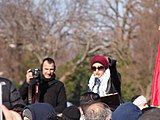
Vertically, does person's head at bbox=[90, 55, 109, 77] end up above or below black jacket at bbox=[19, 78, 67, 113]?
above

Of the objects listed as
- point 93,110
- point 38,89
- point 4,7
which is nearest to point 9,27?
point 4,7

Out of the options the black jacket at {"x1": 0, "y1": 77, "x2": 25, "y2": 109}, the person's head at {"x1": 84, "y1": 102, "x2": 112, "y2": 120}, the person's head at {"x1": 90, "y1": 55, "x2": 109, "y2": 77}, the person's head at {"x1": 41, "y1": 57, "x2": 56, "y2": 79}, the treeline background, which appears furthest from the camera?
the treeline background

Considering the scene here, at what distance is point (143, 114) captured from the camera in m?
5.27

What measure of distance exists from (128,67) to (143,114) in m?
21.8

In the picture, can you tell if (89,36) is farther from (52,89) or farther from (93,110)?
(93,110)

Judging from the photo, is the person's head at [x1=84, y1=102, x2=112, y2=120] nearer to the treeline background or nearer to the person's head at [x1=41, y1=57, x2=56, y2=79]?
the person's head at [x1=41, y1=57, x2=56, y2=79]

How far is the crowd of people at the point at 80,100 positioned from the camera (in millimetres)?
5391

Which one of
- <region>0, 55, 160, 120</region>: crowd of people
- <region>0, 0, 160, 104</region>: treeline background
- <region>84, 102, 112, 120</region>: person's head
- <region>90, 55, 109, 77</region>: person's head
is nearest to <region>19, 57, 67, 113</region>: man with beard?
<region>0, 55, 160, 120</region>: crowd of people

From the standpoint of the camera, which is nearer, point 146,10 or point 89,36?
point 146,10

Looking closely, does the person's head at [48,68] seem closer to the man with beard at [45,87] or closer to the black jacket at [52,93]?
the man with beard at [45,87]

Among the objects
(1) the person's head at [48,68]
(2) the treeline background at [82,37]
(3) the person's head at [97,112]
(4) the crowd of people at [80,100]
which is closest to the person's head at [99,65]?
(4) the crowd of people at [80,100]

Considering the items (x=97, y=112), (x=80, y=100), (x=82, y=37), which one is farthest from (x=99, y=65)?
(x=82, y=37)

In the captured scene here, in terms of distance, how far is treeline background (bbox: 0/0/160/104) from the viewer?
85.3 feet

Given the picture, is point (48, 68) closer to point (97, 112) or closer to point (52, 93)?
point (52, 93)
